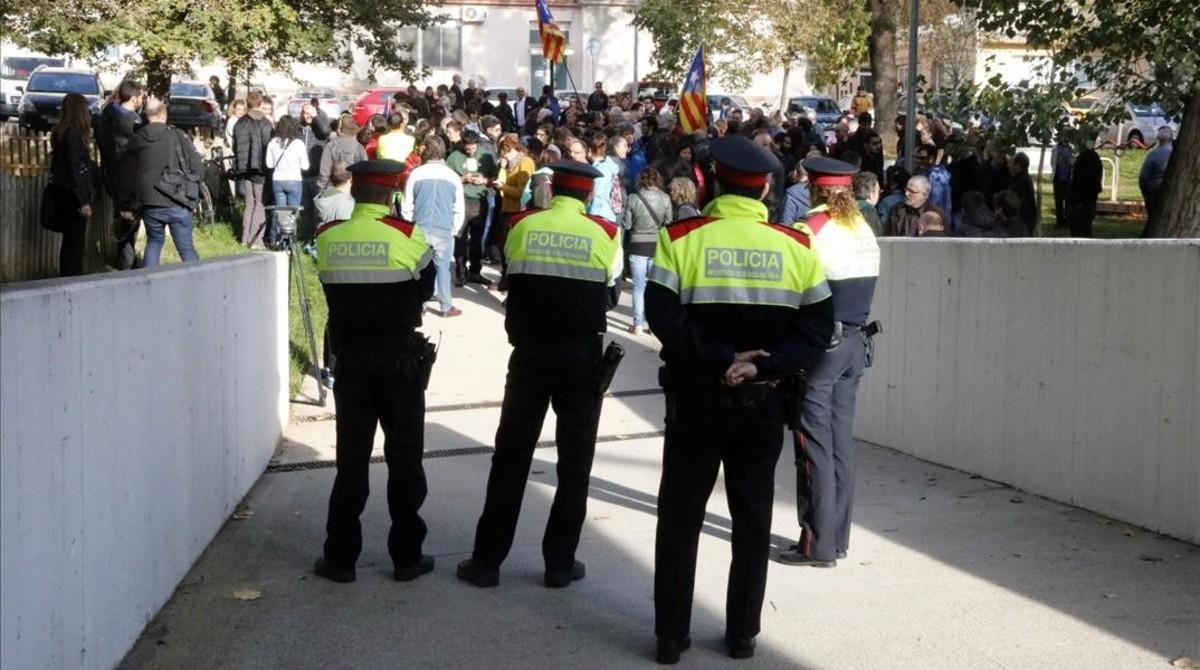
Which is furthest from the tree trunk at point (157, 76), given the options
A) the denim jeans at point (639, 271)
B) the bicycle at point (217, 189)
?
the denim jeans at point (639, 271)

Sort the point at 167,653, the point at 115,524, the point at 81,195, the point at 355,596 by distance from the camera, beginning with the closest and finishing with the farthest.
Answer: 1. the point at 115,524
2. the point at 167,653
3. the point at 355,596
4. the point at 81,195

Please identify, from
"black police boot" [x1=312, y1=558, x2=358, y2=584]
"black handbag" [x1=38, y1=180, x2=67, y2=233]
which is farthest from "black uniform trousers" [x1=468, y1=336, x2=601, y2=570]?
"black handbag" [x1=38, y1=180, x2=67, y2=233]

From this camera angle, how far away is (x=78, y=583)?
5.46m

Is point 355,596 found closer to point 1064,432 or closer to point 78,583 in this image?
point 78,583

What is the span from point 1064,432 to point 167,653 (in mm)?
5059

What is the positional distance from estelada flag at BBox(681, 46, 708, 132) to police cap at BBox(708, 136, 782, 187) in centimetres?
1553

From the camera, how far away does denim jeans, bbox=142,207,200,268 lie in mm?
14867

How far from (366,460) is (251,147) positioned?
521 inches

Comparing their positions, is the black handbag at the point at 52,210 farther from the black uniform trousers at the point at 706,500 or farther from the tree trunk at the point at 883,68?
the tree trunk at the point at 883,68

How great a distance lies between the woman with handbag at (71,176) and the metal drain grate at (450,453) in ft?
13.3

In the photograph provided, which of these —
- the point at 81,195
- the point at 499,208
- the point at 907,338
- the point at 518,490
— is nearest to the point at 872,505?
the point at 907,338

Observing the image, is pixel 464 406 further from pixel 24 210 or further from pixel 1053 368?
pixel 1053 368

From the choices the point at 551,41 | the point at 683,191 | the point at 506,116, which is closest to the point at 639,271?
the point at 683,191

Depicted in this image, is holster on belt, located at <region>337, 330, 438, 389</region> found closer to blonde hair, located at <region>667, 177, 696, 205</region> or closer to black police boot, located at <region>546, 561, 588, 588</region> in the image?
black police boot, located at <region>546, 561, 588, 588</region>
